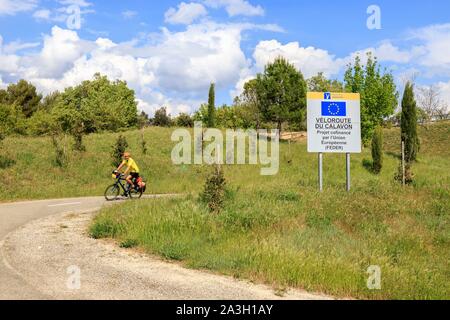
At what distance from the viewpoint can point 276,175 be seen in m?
30.5

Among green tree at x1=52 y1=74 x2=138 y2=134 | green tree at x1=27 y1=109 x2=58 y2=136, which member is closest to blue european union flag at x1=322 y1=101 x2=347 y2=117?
green tree at x1=27 y1=109 x2=58 y2=136

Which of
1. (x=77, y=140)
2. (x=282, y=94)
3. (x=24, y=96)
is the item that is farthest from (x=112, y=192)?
(x=24, y=96)

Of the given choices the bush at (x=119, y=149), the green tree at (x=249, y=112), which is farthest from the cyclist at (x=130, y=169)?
the green tree at (x=249, y=112)

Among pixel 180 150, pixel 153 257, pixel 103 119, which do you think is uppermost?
pixel 103 119

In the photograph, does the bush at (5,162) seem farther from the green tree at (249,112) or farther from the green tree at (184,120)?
the green tree at (184,120)

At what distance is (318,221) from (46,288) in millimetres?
7323

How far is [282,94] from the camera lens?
4391 centimetres

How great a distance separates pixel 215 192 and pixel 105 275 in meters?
Result: 4.95

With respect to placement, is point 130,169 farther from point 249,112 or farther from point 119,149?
point 249,112

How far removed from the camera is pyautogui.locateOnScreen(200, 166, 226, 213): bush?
37.1 ft

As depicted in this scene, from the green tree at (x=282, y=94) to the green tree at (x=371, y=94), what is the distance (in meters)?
5.86
